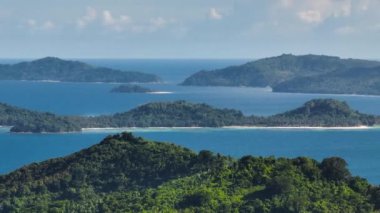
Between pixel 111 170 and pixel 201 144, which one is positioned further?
pixel 201 144

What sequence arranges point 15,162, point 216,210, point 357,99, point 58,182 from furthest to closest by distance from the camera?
point 357,99 → point 15,162 → point 58,182 → point 216,210

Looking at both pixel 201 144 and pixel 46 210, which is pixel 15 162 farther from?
pixel 46 210

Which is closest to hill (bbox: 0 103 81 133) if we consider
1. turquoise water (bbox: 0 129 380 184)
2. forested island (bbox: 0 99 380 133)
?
forested island (bbox: 0 99 380 133)

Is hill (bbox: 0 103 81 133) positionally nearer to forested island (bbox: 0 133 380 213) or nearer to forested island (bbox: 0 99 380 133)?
forested island (bbox: 0 99 380 133)

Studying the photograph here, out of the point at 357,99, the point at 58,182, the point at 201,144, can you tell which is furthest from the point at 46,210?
the point at 357,99

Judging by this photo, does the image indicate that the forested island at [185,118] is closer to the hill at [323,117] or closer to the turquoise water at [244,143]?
the hill at [323,117]

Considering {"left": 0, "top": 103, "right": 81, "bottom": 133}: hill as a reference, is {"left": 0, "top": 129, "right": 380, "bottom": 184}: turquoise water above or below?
below

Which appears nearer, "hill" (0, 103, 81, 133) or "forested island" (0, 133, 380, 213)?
"forested island" (0, 133, 380, 213)
